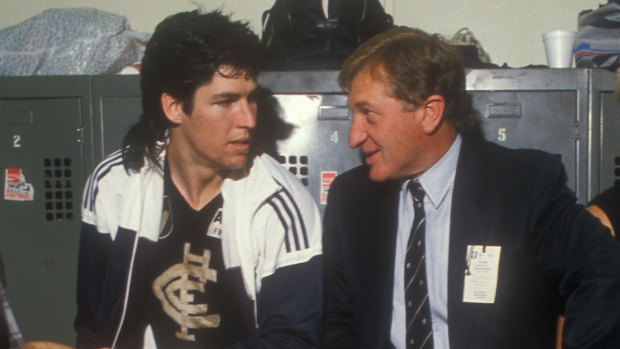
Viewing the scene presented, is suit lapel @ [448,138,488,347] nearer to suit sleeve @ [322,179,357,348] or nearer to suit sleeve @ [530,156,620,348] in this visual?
suit sleeve @ [530,156,620,348]

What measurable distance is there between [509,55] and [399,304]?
5.24 ft

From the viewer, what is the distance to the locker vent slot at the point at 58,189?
178cm

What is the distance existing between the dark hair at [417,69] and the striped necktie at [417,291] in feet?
1.03

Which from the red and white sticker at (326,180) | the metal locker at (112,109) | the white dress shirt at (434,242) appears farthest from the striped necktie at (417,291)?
the metal locker at (112,109)

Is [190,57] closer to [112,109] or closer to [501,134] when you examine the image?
[112,109]

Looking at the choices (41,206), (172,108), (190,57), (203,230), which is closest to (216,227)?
(203,230)

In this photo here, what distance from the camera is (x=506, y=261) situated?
1280mm

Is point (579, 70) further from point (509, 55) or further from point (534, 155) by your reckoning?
point (509, 55)

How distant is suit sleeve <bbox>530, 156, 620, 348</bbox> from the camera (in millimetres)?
1169

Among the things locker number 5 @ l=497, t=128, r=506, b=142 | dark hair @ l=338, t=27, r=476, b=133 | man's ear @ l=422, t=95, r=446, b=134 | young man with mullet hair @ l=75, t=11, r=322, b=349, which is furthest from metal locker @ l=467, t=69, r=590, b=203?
young man with mullet hair @ l=75, t=11, r=322, b=349

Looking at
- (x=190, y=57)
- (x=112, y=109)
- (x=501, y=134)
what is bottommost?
(x=501, y=134)

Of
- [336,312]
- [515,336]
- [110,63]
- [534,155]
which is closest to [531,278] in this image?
[515,336]

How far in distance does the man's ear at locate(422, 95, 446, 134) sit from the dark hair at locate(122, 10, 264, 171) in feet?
1.65

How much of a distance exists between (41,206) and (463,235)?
149 centimetres
